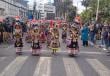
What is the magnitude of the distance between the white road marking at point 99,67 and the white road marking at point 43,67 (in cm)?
192

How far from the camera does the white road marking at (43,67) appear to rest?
14928mm

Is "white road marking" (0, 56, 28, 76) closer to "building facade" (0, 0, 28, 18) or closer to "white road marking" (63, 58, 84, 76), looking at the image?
"white road marking" (63, 58, 84, 76)

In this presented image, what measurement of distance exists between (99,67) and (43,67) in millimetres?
2410

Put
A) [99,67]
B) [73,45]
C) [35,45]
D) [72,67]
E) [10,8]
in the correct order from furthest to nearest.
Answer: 1. [10,8]
2. [35,45]
3. [73,45]
4. [99,67]
5. [72,67]

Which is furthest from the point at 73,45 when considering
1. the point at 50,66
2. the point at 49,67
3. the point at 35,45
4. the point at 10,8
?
the point at 10,8

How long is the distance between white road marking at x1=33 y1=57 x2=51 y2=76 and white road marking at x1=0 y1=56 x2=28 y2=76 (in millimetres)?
774

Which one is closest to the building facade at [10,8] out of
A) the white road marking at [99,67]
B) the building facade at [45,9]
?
the building facade at [45,9]

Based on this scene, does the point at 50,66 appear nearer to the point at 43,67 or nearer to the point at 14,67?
the point at 43,67

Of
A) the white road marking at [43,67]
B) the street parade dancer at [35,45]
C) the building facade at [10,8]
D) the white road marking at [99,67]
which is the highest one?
the building facade at [10,8]

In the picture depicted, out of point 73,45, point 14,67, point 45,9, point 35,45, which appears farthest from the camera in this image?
point 45,9

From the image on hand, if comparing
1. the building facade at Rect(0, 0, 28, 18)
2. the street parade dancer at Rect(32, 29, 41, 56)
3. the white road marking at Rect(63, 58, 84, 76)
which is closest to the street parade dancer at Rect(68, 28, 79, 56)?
the white road marking at Rect(63, 58, 84, 76)

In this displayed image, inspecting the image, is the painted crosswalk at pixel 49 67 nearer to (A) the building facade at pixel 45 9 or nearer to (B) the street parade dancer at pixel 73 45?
(B) the street parade dancer at pixel 73 45

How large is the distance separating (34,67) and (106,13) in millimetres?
31307

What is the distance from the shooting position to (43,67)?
54.6ft
